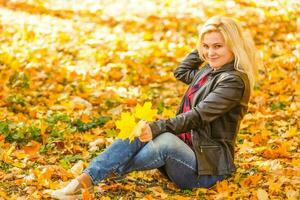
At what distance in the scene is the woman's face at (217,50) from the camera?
142 inches

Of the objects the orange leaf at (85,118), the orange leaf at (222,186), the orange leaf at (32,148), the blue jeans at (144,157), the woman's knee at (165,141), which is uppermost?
the woman's knee at (165,141)

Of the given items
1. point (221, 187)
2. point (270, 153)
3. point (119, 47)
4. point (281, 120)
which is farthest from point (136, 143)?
point (119, 47)

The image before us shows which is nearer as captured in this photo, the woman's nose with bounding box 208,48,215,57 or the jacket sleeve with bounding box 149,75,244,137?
the jacket sleeve with bounding box 149,75,244,137

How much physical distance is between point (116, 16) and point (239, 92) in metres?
6.51

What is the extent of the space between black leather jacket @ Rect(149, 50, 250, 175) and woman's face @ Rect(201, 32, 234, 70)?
5 centimetres

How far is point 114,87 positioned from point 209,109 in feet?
9.91

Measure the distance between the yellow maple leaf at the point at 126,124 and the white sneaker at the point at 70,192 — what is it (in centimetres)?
47

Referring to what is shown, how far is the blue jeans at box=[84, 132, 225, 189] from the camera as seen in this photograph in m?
3.56

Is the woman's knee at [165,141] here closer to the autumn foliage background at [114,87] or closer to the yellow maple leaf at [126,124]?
the yellow maple leaf at [126,124]

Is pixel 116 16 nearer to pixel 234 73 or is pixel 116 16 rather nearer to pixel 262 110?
pixel 262 110

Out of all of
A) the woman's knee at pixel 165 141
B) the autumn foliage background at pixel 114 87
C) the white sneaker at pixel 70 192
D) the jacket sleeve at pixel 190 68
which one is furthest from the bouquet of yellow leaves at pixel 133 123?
the jacket sleeve at pixel 190 68

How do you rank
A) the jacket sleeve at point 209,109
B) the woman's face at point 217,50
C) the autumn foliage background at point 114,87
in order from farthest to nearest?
the autumn foliage background at point 114,87 → the woman's face at point 217,50 → the jacket sleeve at point 209,109

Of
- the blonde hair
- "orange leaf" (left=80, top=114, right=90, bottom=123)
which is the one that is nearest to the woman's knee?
the blonde hair

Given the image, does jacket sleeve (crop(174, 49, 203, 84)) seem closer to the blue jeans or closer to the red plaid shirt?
the red plaid shirt
